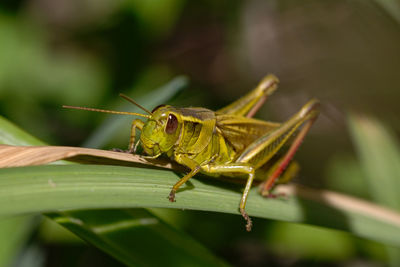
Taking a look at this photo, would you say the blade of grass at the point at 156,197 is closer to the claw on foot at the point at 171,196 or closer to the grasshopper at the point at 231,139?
the claw on foot at the point at 171,196

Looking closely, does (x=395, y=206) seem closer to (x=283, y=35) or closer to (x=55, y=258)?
(x=55, y=258)

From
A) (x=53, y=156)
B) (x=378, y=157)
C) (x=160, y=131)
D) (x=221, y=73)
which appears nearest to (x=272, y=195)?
(x=160, y=131)

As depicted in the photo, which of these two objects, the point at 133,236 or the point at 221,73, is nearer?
the point at 133,236

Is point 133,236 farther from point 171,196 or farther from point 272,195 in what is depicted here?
point 272,195

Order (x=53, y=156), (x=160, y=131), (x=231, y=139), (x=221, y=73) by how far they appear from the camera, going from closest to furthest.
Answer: (x=53, y=156)
(x=160, y=131)
(x=231, y=139)
(x=221, y=73)

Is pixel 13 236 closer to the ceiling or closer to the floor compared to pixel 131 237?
closer to the floor

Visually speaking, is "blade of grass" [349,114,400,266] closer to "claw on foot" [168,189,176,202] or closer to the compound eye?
the compound eye

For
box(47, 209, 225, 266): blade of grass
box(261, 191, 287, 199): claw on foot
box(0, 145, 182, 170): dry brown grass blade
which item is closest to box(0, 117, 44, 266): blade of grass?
box(47, 209, 225, 266): blade of grass
